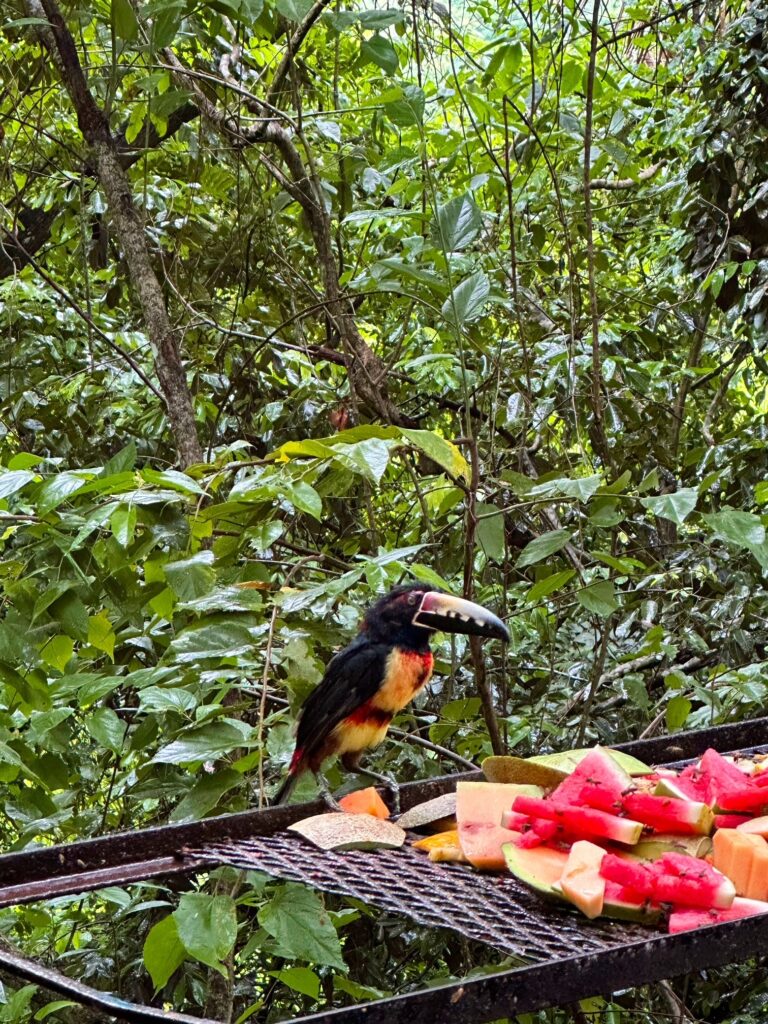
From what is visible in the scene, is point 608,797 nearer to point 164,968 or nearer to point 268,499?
point 268,499

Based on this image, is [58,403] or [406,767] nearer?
[406,767]

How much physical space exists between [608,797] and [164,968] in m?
0.78

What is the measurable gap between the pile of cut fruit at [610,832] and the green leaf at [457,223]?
2.67 feet

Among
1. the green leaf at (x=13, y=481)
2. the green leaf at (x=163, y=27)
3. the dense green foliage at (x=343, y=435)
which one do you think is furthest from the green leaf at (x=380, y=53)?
the green leaf at (x=13, y=481)

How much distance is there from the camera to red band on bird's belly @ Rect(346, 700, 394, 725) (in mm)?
1737

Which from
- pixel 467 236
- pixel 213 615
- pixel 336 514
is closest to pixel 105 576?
pixel 213 615

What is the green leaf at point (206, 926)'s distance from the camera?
1.43 metres

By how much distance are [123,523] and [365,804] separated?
0.48 m

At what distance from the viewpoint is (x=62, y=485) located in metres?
1.56

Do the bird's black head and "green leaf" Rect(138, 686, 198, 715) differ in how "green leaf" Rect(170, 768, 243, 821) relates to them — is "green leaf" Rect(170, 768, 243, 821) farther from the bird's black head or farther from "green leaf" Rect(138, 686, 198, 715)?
the bird's black head

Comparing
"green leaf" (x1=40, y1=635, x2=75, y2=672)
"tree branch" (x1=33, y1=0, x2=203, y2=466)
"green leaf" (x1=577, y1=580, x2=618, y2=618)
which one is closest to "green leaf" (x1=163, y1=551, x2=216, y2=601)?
"green leaf" (x1=40, y1=635, x2=75, y2=672)

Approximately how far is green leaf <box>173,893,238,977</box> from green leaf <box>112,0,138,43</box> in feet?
4.70

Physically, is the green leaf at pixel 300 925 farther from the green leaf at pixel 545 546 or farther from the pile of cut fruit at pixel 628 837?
the green leaf at pixel 545 546

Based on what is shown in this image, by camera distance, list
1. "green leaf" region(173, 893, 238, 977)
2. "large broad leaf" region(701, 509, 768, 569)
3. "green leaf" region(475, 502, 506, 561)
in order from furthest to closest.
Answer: "green leaf" region(475, 502, 506, 561)
"large broad leaf" region(701, 509, 768, 569)
"green leaf" region(173, 893, 238, 977)
